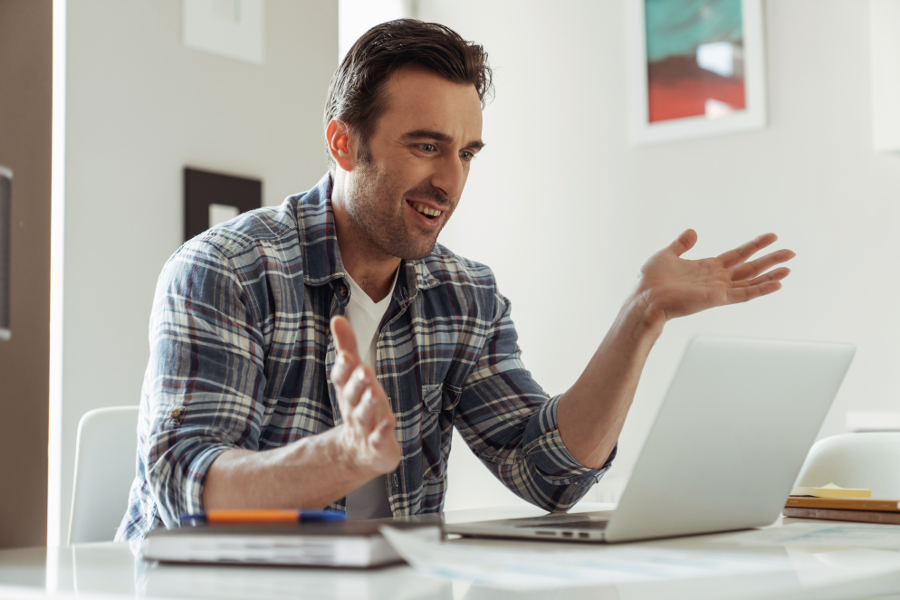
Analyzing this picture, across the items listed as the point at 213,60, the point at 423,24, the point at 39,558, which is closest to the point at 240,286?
the point at 39,558

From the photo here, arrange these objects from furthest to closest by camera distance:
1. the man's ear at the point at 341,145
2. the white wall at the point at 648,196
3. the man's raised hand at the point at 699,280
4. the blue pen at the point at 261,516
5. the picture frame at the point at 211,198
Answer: the white wall at the point at 648,196 < the picture frame at the point at 211,198 < the man's ear at the point at 341,145 < the man's raised hand at the point at 699,280 < the blue pen at the point at 261,516

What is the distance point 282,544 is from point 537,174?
3.01 meters

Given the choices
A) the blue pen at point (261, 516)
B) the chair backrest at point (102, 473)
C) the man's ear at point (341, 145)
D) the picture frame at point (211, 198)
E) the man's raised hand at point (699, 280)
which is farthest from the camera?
the picture frame at point (211, 198)

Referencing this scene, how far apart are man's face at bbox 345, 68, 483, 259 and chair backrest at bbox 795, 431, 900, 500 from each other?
715mm

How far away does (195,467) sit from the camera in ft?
3.17

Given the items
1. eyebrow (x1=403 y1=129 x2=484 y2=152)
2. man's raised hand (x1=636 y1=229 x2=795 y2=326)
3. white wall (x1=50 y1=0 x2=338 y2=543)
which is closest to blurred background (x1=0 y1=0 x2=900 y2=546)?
white wall (x1=50 y1=0 x2=338 y2=543)

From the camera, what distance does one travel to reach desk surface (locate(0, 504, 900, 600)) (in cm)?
58

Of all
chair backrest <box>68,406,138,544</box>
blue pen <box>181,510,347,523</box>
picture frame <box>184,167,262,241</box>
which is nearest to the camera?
blue pen <box>181,510,347,523</box>

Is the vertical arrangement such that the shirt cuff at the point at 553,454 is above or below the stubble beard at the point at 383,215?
below

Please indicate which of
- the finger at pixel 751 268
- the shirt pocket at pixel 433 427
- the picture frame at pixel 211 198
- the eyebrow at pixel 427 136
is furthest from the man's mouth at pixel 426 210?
the picture frame at pixel 211 198

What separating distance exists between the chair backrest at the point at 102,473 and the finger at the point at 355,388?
876 millimetres

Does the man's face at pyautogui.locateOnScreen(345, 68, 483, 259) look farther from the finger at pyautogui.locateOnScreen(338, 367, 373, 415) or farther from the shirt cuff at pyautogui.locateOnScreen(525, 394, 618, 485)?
the finger at pyautogui.locateOnScreen(338, 367, 373, 415)

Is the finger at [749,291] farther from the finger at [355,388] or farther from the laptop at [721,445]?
the finger at [355,388]

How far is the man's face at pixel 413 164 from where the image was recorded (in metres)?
1.49
